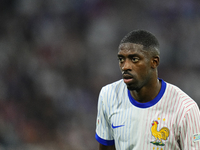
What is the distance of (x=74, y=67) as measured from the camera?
5633 millimetres

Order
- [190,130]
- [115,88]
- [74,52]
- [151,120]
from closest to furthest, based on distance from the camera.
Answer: [190,130] → [151,120] → [115,88] → [74,52]

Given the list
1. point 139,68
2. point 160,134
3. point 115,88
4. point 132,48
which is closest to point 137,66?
point 139,68

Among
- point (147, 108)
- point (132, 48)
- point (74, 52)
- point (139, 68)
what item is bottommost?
point (147, 108)

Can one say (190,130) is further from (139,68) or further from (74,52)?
(74,52)

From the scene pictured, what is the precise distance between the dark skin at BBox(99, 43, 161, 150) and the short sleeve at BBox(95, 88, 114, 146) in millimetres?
326

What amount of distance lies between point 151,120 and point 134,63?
1.49 feet

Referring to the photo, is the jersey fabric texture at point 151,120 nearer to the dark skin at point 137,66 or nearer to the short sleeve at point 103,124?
the short sleeve at point 103,124

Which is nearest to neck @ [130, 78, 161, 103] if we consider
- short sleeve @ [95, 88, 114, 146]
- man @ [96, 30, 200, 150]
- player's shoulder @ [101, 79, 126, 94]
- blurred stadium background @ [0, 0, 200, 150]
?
man @ [96, 30, 200, 150]

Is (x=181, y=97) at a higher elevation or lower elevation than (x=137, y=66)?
lower

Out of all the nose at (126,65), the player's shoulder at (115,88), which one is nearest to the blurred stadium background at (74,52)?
the player's shoulder at (115,88)

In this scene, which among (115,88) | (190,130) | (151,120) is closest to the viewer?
(190,130)

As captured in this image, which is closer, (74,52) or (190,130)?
(190,130)

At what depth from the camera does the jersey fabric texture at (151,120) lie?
197 centimetres

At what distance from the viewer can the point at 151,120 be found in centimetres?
208
